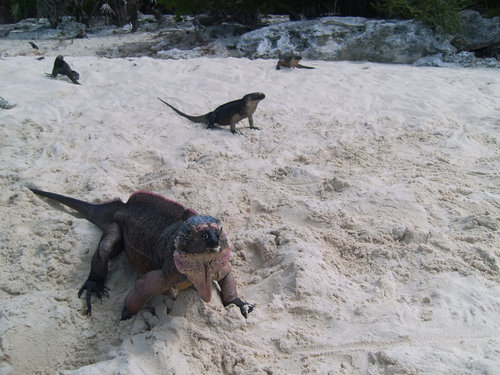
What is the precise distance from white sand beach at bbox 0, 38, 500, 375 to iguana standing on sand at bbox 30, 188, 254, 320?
0.34 feet

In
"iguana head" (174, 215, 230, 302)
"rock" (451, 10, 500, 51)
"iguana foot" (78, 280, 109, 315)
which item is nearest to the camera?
"iguana head" (174, 215, 230, 302)

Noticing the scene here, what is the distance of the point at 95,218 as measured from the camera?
2902 millimetres

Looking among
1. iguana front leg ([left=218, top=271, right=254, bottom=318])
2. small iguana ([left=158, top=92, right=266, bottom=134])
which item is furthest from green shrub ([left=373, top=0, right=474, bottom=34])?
iguana front leg ([left=218, top=271, right=254, bottom=318])

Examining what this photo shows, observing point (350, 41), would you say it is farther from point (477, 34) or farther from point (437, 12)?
point (477, 34)

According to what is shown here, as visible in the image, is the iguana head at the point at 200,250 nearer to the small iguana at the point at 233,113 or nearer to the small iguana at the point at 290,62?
the small iguana at the point at 233,113

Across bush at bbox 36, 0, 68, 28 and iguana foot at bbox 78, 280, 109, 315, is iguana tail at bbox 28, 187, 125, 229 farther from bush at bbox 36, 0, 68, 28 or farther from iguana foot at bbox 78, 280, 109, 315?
bush at bbox 36, 0, 68, 28

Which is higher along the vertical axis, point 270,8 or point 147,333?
point 270,8

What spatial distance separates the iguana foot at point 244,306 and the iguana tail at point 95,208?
1.17m

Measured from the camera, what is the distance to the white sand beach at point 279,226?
1900 mm

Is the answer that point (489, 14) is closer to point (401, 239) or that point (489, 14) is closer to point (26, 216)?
point (401, 239)

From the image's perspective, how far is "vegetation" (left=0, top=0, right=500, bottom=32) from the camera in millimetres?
7763

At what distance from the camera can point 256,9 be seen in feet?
34.1

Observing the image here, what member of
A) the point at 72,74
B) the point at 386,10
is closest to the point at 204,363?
the point at 72,74

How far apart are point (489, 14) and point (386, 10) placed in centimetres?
215
